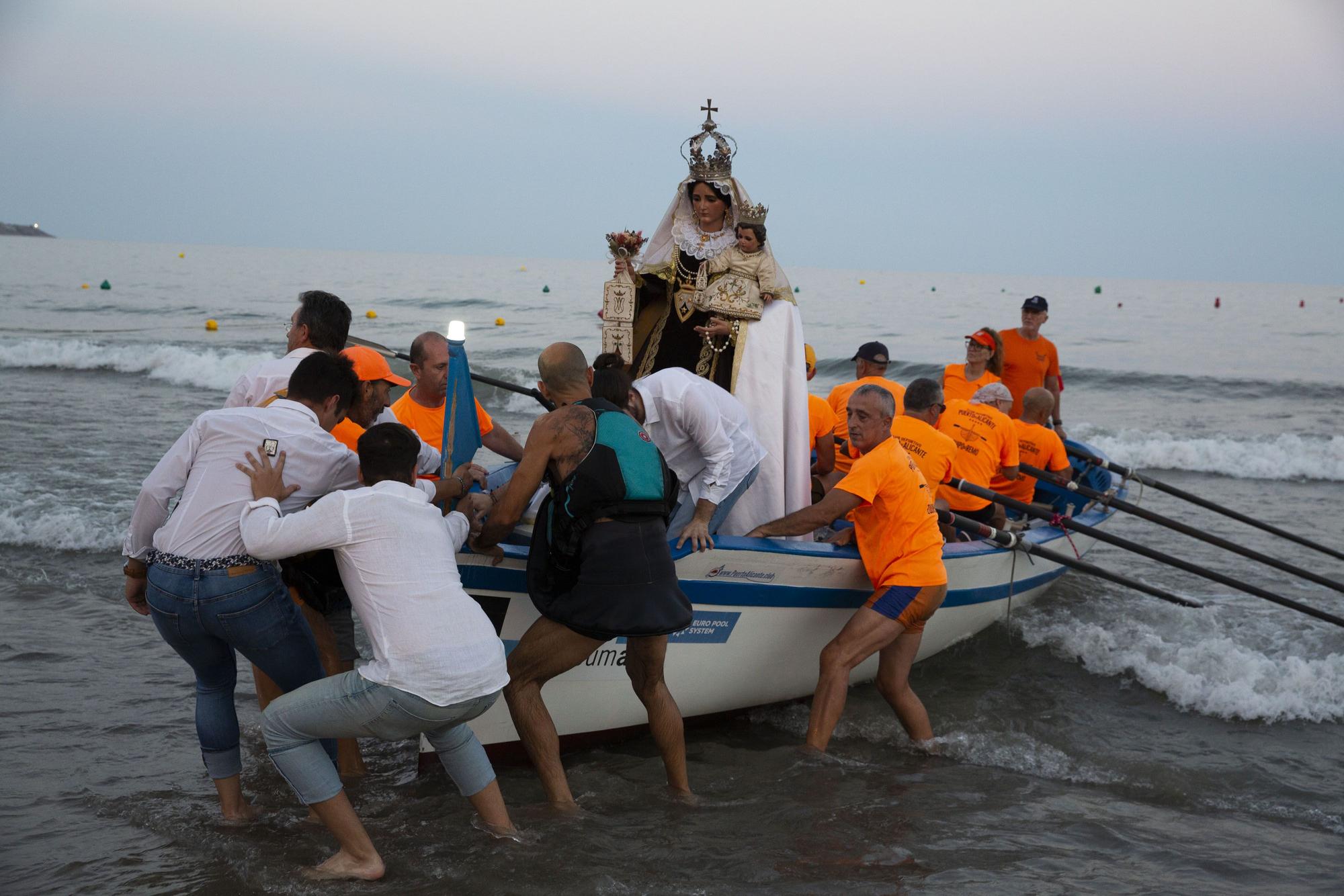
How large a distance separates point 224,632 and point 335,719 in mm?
546

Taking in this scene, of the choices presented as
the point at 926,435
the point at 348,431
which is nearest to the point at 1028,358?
the point at 926,435

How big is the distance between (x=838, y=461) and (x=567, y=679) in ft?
9.33

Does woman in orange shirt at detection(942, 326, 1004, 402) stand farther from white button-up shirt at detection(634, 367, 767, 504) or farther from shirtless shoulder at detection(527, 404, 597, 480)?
shirtless shoulder at detection(527, 404, 597, 480)

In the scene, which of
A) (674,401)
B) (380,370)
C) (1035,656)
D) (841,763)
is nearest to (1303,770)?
(1035,656)

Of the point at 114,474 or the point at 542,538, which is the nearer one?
the point at 542,538

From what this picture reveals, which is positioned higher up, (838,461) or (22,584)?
(838,461)

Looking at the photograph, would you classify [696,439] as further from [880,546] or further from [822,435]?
[822,435]

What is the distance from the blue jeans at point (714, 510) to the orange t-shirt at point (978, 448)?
1970 millimetres

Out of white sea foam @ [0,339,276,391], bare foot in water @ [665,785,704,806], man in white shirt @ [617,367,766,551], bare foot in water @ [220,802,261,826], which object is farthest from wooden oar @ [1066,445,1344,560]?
white sea foam @ [0,339,276,391]

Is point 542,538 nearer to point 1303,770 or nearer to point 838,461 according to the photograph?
point 838,461

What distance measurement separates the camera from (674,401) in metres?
4.63

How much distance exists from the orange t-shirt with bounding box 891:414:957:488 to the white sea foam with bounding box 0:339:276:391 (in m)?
17.0

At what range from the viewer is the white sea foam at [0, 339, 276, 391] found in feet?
67.1

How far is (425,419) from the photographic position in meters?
5.33
